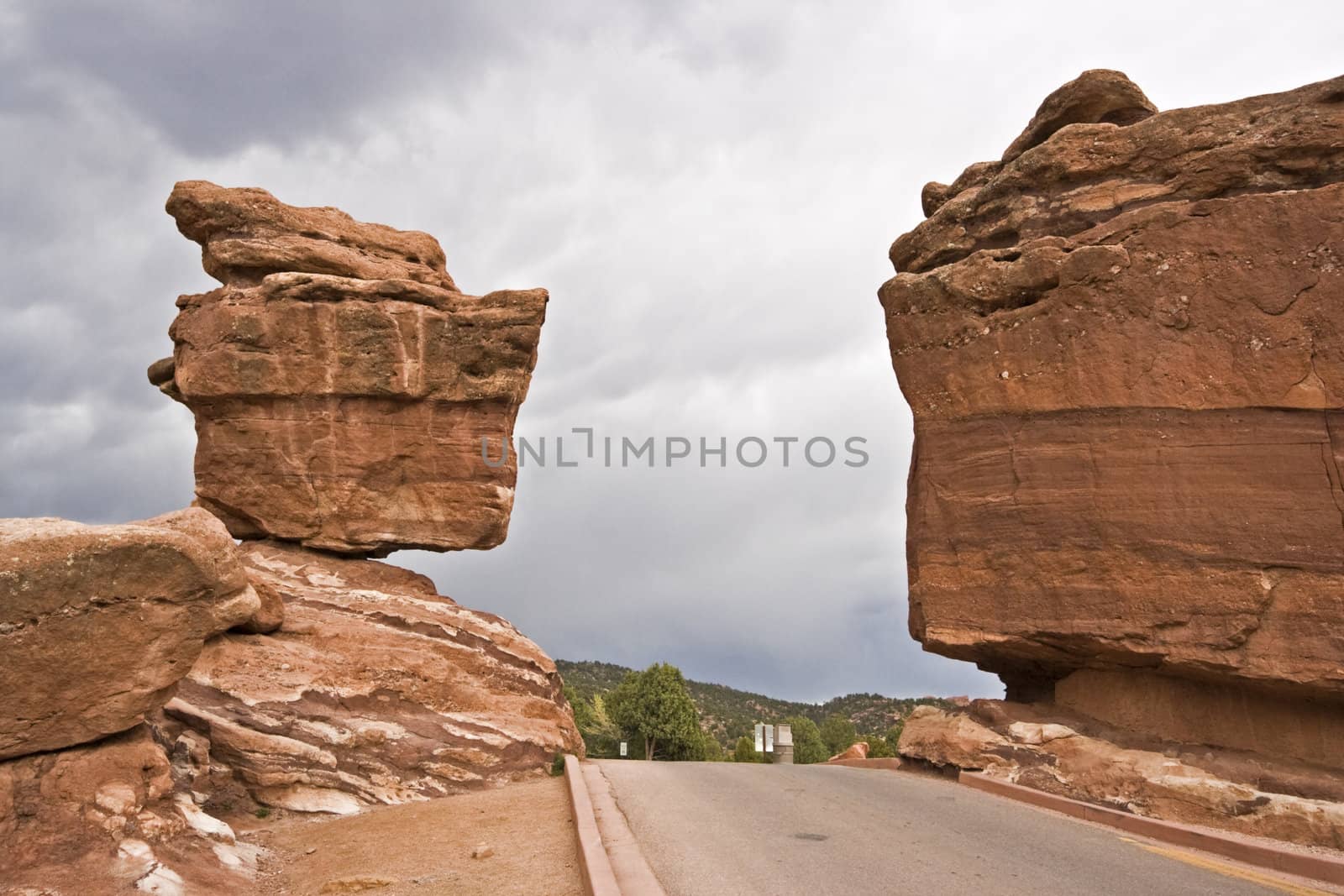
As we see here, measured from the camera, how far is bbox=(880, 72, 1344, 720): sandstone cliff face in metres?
12.7

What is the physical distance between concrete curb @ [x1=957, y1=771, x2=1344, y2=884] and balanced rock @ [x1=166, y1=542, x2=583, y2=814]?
8.13m

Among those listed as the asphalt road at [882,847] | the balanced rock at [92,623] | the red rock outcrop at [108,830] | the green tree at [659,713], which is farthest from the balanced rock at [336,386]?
the green tree at [659,713]

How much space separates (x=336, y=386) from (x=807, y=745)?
4953cm

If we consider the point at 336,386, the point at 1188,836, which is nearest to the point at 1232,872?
the point at 1188,836

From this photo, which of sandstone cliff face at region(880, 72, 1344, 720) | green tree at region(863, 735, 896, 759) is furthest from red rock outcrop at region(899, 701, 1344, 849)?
green tree at region(863, 735, 896, 759)

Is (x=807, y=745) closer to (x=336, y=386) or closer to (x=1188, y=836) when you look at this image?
(x=336, y=386)

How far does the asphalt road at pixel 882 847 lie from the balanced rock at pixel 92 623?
5.49m

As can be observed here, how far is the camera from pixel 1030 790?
13.2 meters

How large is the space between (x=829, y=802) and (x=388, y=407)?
12.8 meters

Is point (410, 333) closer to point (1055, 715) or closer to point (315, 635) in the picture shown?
point (315, 635)

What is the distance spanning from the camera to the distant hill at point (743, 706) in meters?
81.8

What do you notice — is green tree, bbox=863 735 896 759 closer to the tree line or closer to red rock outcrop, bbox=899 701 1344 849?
the tree line

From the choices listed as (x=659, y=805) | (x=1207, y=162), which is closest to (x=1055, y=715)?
(x=659, y=805)

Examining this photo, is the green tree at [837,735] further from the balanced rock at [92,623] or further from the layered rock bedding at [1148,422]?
the balanced rock at [92,623]
